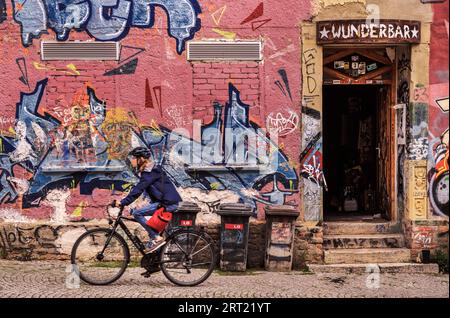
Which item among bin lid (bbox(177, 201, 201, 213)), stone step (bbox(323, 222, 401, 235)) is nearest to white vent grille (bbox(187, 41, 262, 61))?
bin lid (bbox(177, 201, 201, 213))

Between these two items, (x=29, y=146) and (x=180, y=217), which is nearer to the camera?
(x=180, y=217)

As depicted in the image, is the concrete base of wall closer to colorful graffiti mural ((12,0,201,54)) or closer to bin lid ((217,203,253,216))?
bin lid ((217,203,253,216))

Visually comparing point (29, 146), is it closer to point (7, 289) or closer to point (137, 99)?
point (137, 99)

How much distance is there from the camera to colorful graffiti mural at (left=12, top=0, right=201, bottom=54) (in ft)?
33.3

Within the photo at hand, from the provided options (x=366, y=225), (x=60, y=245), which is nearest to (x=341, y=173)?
(x=366, y=225)

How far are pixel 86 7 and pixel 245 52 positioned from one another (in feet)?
8.67

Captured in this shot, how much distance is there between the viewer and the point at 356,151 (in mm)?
12977

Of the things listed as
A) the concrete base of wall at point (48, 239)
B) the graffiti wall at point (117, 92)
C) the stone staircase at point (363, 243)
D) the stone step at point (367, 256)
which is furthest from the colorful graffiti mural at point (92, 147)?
the stone step at point (367, 256)

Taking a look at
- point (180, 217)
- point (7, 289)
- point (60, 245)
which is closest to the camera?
point (7, 289)

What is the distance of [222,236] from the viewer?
31.4ft

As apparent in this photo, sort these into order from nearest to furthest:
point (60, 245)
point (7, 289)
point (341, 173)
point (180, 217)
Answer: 1. point (7, 289)
2. point (180, 217)
3. point (60, 245)
4. point (341, 173)

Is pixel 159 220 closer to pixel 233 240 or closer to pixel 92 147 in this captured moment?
pixel 233 240

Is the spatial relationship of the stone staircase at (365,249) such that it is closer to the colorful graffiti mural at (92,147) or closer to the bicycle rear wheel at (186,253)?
the colorful graffiti mural at (92,147)

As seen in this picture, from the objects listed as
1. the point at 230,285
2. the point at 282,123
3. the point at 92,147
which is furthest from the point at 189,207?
the point at 282,123
